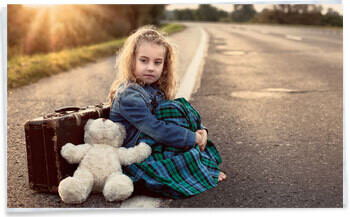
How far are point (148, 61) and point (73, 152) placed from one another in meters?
0.71

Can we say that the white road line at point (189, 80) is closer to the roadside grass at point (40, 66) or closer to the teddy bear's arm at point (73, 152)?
the roadside grass at point (40, 66)

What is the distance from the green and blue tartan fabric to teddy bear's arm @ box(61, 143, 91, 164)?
0.26 meters

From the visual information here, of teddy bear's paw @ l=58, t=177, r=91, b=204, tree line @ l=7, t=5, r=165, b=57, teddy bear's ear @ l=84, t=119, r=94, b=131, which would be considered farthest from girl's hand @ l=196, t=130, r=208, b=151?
tree line @ l=7, t=5, r=165, b=57

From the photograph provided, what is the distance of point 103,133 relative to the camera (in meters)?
2.31

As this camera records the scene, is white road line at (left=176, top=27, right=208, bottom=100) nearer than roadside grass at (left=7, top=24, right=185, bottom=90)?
Yes

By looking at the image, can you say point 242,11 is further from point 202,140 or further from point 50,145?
point 50,145

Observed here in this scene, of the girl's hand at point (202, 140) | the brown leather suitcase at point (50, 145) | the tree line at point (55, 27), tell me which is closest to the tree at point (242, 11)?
the girl's hand at point (202, 140)

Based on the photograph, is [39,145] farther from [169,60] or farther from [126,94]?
A: [169,60]

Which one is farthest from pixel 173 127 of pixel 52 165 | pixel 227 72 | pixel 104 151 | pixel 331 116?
pixel 227 72

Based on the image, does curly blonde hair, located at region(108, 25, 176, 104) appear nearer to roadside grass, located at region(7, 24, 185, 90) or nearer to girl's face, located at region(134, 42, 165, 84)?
girl's face, located at region(134, 42, 165, 84)

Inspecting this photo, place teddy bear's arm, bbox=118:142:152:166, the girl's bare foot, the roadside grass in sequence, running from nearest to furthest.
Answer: teddy bear's arm, bbox=118:142:152:166, the girl's bare foot, the roadside grass

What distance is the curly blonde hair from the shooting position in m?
2.54

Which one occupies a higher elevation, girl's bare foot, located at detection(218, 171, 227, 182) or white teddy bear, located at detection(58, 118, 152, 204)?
white teddy bear, located at detection(58, 118, 152, 204)

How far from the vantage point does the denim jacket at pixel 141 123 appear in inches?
93.5
